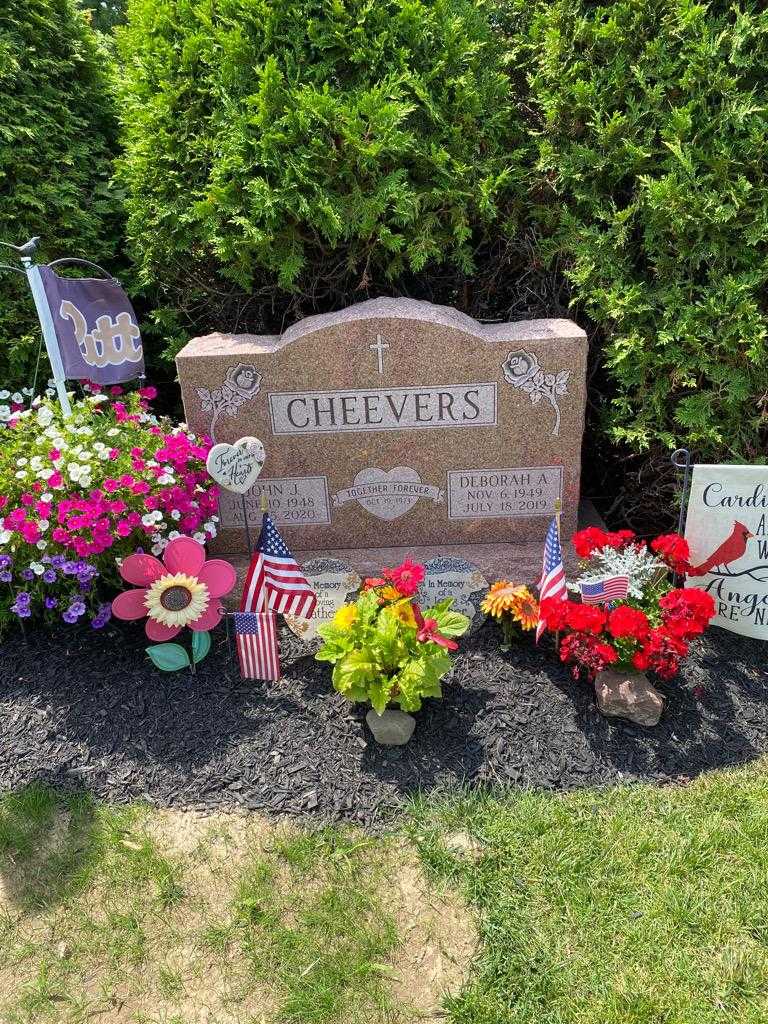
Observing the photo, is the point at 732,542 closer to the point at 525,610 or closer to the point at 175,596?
the point at 525,610

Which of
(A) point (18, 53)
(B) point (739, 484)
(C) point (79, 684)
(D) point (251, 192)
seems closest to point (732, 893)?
(B) point (739, 484)

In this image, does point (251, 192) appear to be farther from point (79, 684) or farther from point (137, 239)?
point (79, 684)

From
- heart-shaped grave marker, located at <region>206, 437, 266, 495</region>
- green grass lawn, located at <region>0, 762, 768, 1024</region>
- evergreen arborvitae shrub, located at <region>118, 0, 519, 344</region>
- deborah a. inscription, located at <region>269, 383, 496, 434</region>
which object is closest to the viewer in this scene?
green grass lawn, located at <region>0, 762, 768, 1024</region>

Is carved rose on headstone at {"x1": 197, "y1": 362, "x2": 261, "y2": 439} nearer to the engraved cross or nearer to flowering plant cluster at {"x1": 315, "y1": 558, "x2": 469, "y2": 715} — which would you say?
the engraved cross

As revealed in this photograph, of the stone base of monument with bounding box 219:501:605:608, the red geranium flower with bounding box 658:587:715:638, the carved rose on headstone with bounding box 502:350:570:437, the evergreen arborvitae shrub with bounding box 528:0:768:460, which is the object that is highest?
the evergreen arborvitae shrub with bounding box 528:0:768:460

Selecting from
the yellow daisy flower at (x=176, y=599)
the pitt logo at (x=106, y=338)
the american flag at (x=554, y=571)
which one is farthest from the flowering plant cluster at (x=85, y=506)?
the american flag at (x=554, y=571)

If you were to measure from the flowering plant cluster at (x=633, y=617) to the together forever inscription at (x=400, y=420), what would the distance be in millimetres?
679

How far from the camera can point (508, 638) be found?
3.67 meters

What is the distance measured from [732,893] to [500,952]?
858 mm

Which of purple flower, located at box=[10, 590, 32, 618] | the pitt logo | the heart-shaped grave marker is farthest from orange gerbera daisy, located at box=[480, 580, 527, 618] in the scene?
the pitt logo

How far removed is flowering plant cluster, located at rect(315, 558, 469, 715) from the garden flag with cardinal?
1.30 meters

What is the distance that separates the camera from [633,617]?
Answer: 10.4ft

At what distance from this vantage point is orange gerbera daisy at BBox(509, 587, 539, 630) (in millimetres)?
3473

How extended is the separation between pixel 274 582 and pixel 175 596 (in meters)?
0.44
